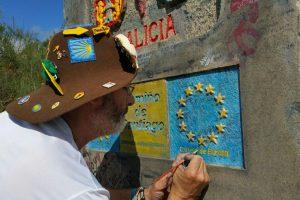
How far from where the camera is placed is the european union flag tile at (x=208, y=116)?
231 centimetres

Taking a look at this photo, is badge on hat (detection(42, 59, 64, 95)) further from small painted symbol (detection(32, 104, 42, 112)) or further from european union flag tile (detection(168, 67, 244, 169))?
european union flag tile (detection(168, 67, 244, 169))

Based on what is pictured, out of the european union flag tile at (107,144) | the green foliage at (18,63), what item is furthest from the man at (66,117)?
the green foliage at (18,63)

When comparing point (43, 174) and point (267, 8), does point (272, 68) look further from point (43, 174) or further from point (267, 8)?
point (43, 174)

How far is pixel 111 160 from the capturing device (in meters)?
3.44

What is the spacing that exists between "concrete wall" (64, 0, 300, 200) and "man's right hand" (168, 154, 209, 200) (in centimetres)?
27

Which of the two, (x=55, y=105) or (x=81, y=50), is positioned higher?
(x=81, y=50)

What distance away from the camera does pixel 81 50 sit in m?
1.59

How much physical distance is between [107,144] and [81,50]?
2.01m

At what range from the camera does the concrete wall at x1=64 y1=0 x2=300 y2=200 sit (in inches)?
78.6

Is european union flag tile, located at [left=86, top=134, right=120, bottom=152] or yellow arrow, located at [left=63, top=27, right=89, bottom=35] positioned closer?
yellow arrow, located at [left=63, top=27, right=89, bottom=35]

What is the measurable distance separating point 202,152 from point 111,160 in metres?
1.15

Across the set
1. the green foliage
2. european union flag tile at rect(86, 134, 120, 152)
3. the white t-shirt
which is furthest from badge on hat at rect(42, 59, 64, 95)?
the green foliage

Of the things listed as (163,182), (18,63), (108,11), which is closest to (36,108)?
(163,182)

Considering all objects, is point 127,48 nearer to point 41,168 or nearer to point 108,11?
point 41,168
